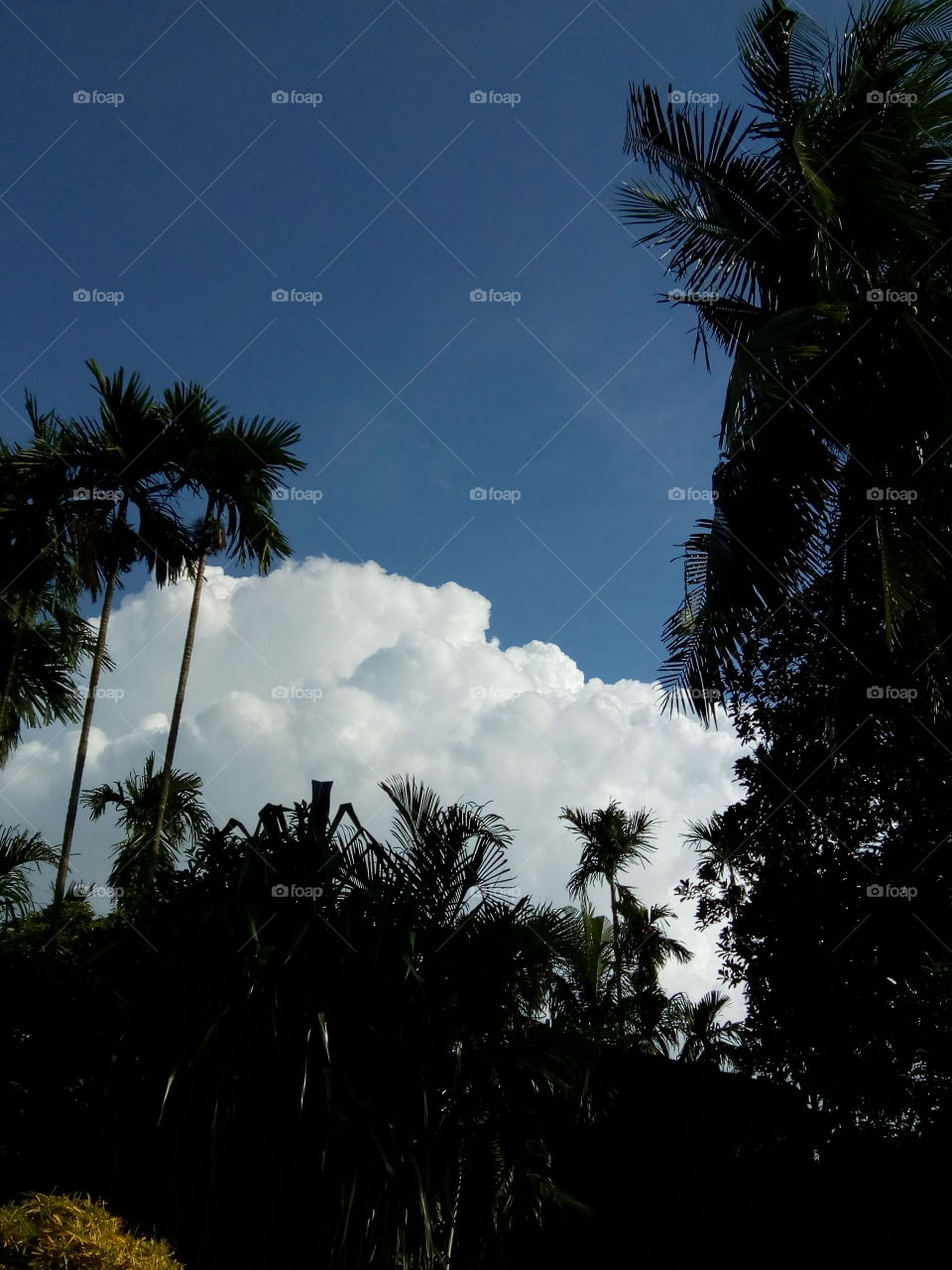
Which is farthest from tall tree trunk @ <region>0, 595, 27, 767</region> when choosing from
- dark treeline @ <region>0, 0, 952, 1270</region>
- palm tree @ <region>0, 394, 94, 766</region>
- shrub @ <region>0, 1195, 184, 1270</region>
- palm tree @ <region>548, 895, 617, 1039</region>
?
shrub @ <region>0, 1195, 184, 1270</region>

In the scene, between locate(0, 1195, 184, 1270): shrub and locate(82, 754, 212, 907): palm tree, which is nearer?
locate(0, 1195, 184, 1270): shrub

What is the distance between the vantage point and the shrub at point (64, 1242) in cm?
426

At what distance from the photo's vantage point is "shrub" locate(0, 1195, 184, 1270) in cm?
426

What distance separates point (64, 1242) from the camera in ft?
14.1

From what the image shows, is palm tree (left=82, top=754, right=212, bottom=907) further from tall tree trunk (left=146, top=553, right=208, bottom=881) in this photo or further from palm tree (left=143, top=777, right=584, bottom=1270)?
palm tree (left=143, top=777, right=584, bottom=1270)

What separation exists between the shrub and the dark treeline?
1.22 m

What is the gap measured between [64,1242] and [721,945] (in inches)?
284

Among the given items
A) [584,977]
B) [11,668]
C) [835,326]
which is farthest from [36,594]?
[835,326]

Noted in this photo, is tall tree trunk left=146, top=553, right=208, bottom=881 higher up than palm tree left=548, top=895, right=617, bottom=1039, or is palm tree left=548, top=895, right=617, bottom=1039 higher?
tall tree trunk left=146, top=553, right=208, bottom=881

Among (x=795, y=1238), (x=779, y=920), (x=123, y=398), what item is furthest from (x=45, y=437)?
(x=795, y=1238)

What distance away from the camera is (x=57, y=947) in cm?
816

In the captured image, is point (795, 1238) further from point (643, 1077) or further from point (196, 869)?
point (196, 869)

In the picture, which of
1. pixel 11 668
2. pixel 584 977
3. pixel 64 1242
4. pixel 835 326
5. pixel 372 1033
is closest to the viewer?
pixel 64 1242

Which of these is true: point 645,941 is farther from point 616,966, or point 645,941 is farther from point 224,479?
point 224,479
